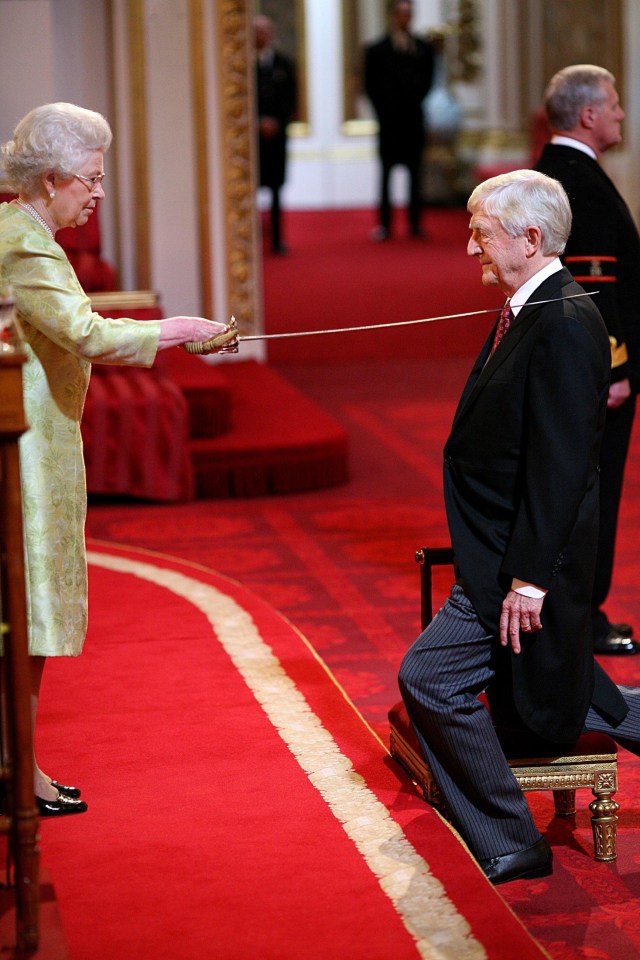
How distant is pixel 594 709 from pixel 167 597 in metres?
2.05

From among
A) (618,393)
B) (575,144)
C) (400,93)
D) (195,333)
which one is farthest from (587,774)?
(400,93)

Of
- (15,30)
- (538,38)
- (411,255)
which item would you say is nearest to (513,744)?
(15,30)

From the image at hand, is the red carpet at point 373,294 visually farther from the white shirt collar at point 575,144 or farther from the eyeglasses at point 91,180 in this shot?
the eyeglasses at point 91,180

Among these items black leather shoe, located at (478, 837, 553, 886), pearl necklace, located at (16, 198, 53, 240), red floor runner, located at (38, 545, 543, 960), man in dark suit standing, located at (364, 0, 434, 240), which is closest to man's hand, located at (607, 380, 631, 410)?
red floor runner, located at (38, 545, 543, 960)

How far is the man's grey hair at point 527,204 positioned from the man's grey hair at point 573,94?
4.51 ft

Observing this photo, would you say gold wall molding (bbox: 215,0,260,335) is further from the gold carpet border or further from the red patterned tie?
the red patterned tie

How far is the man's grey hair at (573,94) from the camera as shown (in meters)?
4.21

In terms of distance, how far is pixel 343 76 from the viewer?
15.6 metres

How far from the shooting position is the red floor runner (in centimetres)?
262

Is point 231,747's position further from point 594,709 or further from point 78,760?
point 594,709

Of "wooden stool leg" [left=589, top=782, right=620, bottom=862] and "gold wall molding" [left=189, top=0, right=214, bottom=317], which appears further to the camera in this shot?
"gold wall molding" [left=189, top=0, right=214, bottom=317]

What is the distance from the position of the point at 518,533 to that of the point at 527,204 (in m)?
0.63

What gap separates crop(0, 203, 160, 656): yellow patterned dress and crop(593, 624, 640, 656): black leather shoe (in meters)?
1.92

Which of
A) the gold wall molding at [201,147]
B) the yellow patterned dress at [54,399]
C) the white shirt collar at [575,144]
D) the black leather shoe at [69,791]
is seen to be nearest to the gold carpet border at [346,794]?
the black leather shoe at [69,791]
